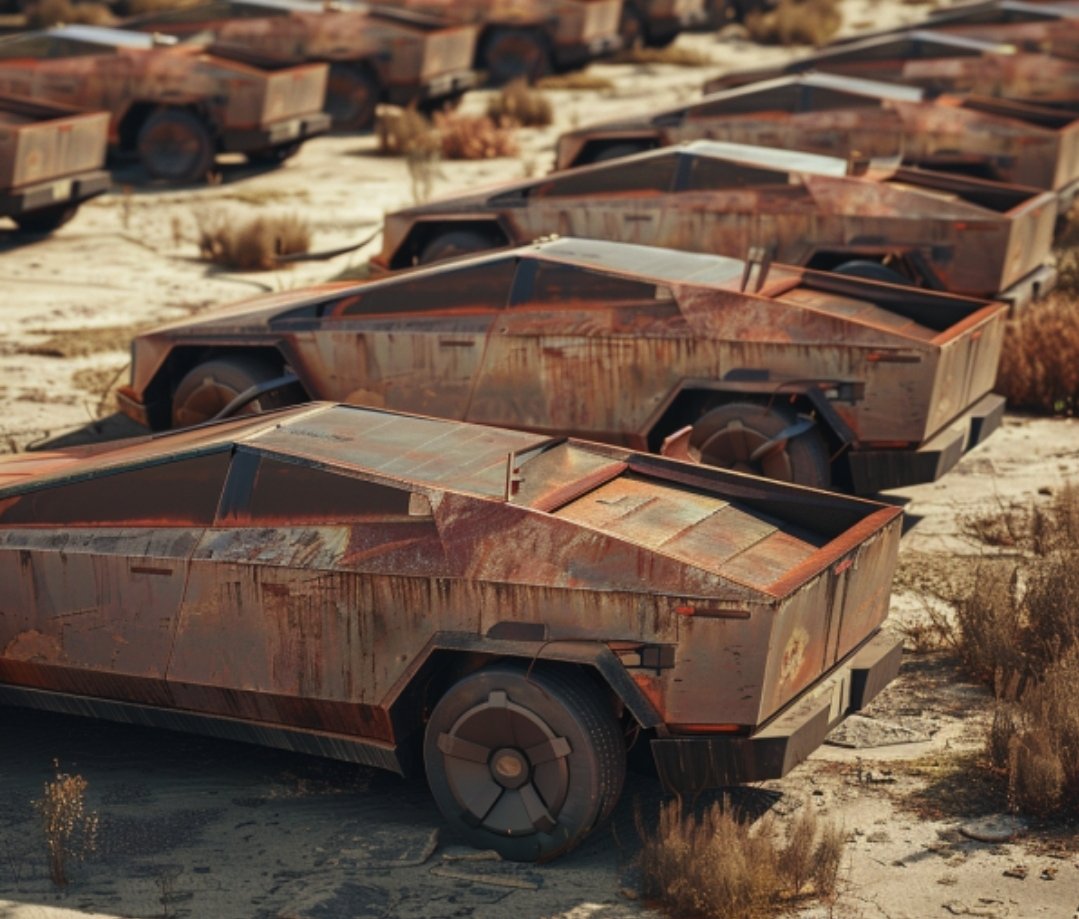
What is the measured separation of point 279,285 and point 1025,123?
6204 mm

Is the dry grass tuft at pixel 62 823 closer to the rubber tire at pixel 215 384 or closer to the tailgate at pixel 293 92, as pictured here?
the rubber tire at pixel 215 384

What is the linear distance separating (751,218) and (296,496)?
6.65m

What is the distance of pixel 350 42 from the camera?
77.3 ft

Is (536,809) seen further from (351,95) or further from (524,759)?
(351,95)

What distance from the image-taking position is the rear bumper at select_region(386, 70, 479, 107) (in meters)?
23.8

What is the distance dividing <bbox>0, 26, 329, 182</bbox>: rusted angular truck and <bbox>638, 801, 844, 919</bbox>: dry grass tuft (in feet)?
Answer: 49.0

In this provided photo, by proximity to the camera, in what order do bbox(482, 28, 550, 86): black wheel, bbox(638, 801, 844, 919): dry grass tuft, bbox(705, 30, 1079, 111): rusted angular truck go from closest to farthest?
bbox(638, 801, 844, 919): dry grass tuft, bbox(705, 30, 1079, 111): rusted angular truck, bbox(482, 28, 550, 86): black wheel

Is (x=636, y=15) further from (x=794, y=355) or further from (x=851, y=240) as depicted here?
(x=794, y=355)

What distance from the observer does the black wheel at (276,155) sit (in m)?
21.3

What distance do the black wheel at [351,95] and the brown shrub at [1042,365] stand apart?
1233 centimetres

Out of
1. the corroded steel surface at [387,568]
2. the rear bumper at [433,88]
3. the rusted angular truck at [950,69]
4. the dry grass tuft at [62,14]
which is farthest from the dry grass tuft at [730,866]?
the dry grass tuft at [62,14]

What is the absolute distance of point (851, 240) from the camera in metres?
12.6

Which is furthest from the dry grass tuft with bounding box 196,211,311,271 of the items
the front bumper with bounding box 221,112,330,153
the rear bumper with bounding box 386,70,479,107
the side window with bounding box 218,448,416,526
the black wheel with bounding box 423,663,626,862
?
the black wheel with bounding box 423,663,626,862

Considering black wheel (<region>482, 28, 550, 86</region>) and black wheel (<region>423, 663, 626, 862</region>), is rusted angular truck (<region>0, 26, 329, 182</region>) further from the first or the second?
black wheel (<region>423, 663, 626, 862</region>)
